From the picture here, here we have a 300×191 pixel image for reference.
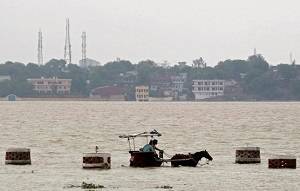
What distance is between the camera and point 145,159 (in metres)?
54.3

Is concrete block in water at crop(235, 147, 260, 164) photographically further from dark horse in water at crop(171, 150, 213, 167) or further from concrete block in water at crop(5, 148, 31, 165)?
concrete block in water at crop(5, 148, 31, 165)

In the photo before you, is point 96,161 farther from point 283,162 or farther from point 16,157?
point 283,162

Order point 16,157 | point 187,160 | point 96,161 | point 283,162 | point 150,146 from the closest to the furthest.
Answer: point 96,161 < point 283,162 < point 150,146 < point 16,157 < point 187,160

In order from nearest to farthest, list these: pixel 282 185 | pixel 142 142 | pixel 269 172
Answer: pixel 282 185
pixel 269 172
pixel 142 142

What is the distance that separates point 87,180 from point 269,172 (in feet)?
34.0

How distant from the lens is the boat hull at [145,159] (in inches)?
2137

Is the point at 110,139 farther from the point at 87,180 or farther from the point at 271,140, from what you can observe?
the point at 87,180

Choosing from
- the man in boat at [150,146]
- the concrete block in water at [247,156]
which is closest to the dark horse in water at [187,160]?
the man in boat at [150,146]

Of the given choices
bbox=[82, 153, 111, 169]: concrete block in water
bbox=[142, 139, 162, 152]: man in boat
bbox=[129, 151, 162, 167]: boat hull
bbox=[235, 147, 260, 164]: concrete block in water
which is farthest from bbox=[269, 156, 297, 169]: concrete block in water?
bbox=[82, 153, 111, 169]: concrete block in water

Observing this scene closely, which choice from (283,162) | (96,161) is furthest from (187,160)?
(96,161)

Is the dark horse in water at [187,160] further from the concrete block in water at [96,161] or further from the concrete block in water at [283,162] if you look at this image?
the concrete block in water at [96,161]

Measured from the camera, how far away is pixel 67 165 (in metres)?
57.0

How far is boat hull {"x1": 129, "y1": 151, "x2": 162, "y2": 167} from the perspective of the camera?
54.3 meters

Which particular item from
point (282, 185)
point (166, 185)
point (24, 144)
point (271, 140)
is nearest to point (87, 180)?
point (166, 185)
